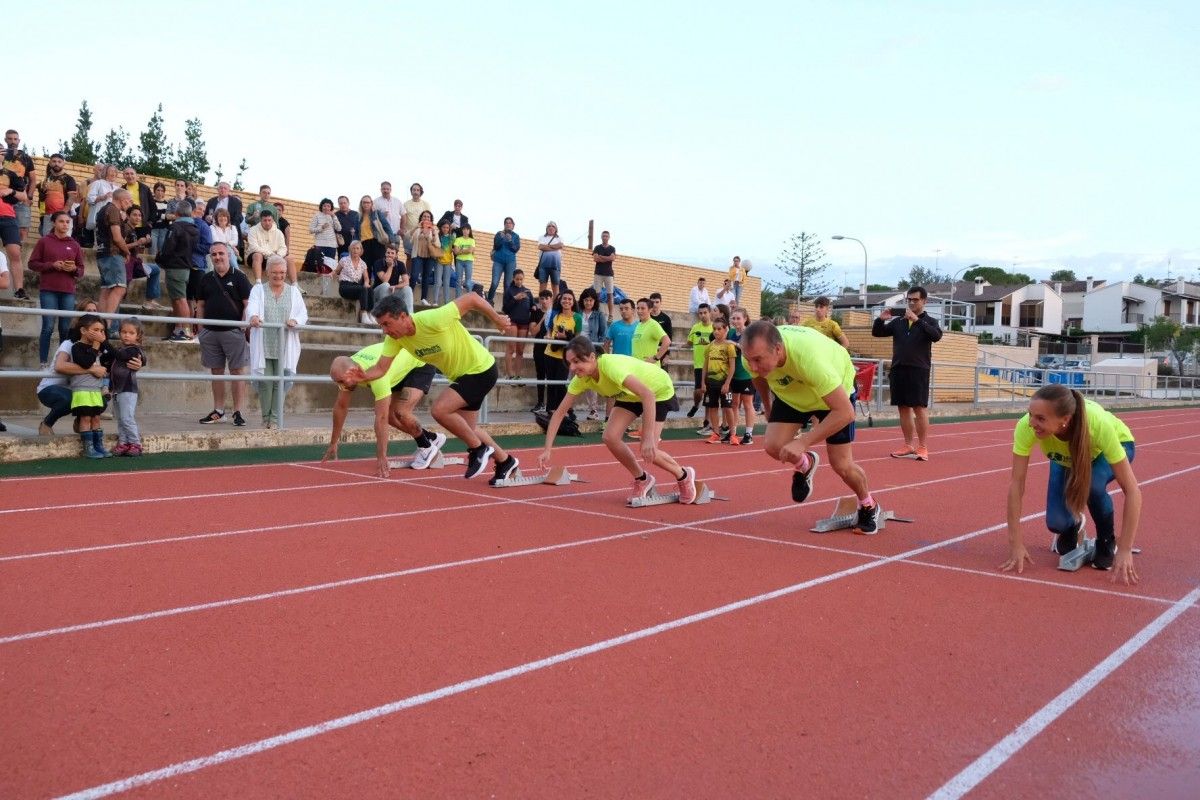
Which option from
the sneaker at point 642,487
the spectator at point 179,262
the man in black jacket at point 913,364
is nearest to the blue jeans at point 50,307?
the spectator at point 179,262

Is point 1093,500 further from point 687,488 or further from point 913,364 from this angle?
point 913,364

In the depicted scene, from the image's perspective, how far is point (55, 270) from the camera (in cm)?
1073

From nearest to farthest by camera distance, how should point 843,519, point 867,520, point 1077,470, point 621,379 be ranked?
1. point 1077,470
2. point 867,520
3. point 843,519
4. point 621,379

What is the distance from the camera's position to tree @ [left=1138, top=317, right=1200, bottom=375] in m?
75.2

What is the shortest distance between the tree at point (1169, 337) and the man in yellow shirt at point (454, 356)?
3033 inches

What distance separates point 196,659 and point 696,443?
10089 millimetres

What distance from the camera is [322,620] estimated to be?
181 inches

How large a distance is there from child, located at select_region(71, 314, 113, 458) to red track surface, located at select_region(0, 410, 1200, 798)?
201 centimetres

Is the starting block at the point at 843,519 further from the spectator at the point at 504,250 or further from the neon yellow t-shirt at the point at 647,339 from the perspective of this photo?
the spectator at the point at 504,250

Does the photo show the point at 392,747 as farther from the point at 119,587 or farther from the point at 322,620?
the point at 119,587

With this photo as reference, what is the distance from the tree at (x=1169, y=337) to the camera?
75.2m

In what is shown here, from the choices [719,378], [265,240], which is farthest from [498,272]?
[719,378]

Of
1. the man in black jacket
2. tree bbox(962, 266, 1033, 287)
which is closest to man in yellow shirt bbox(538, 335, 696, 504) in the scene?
the man in black jacket

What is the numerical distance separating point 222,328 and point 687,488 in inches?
238
